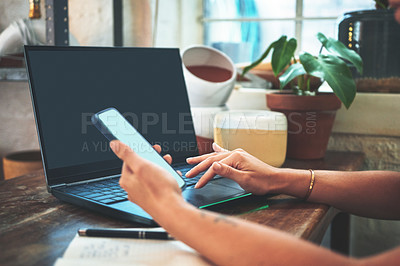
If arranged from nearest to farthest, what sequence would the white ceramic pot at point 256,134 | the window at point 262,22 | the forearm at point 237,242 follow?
1. the forearm at point 237,242
2. the white ceramic pot at point 256,134
3. the window at point 262,22

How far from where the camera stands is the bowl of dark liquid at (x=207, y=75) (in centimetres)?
114

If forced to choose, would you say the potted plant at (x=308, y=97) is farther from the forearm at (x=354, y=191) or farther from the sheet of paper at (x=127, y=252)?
the sheet of paper at (x=127, y=252)

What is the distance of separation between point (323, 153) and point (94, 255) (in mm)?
802

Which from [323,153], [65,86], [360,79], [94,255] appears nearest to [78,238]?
[94,255]

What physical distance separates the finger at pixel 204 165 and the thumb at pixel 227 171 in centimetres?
3

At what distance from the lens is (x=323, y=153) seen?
3.81ft

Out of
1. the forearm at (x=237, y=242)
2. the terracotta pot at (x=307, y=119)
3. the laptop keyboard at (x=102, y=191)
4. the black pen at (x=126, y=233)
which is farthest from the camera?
the terracotta pot at (x=307, y=119)

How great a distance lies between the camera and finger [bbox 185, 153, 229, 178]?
0.74m

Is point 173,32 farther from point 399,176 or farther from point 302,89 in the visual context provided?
point 399,176

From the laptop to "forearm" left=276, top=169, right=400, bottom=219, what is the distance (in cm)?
10

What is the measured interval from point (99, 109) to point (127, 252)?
382 mm

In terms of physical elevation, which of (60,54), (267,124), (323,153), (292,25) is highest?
(292,25)

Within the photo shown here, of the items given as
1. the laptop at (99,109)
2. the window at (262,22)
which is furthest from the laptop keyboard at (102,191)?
the window at (262,22)

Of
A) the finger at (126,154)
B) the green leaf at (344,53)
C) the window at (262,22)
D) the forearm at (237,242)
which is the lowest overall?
the forearm at (237,242)
